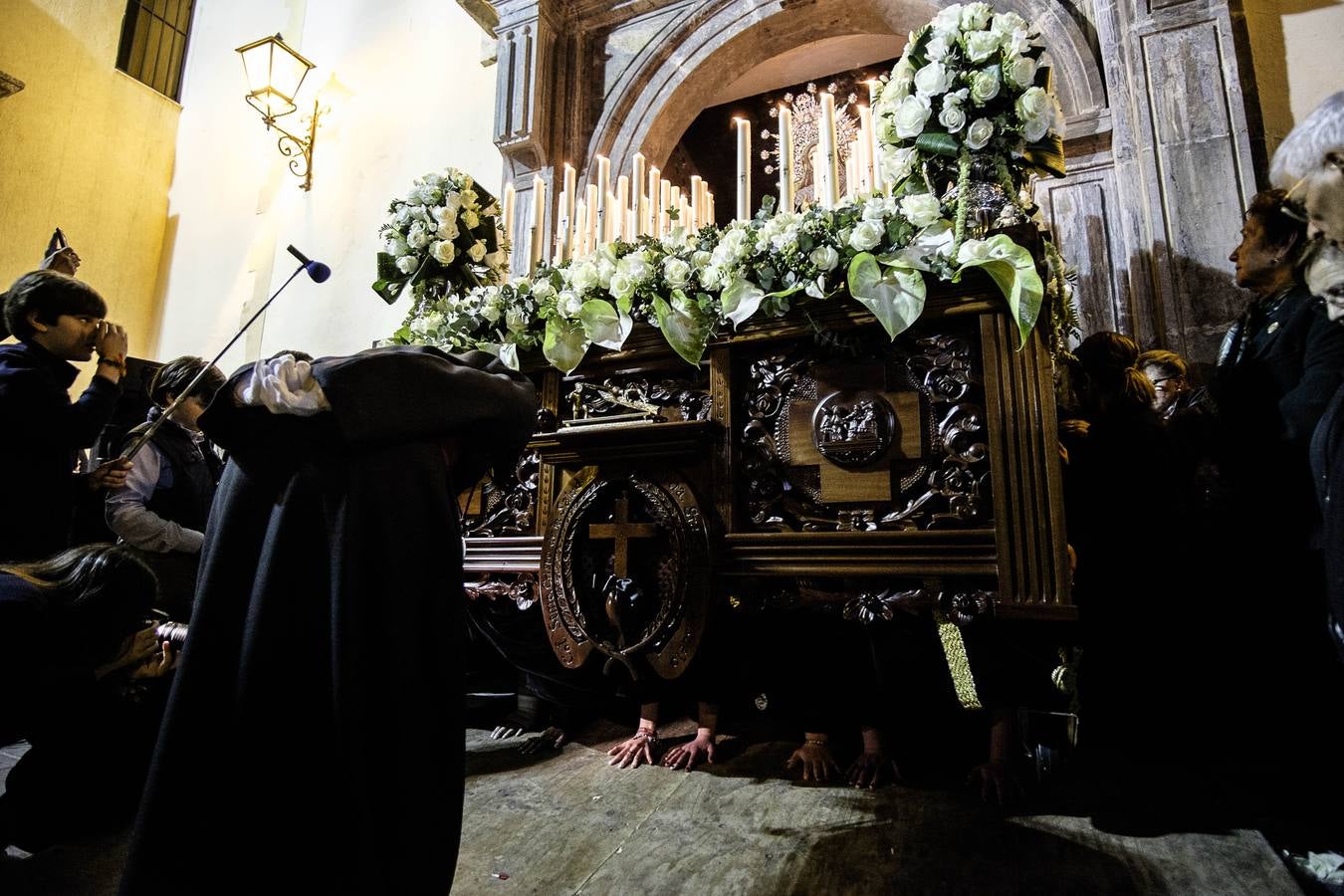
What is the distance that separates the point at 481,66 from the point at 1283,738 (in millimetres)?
5492

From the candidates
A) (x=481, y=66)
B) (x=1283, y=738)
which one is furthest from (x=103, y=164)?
(x=1283, y=738)

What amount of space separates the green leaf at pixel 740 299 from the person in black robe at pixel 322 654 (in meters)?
→ 0.98

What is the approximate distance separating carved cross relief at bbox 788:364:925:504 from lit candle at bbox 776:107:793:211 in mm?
713

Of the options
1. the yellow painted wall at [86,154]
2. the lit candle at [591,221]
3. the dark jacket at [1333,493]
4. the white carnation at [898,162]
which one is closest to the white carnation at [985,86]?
the white carnation at [898,162]

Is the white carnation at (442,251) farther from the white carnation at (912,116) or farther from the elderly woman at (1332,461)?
the elderly woman at (1332,461)

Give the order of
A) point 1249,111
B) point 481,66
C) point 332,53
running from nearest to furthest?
1. point 1249,111
2. point 481,66
3. point 332,53

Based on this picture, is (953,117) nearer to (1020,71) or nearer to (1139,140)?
(1020,71)

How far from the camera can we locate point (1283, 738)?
2.20 meters

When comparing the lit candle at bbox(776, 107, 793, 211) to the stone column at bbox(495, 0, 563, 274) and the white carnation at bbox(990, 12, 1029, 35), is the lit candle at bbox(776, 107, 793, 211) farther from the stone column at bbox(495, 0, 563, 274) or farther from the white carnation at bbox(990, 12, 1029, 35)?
the stone column at bbox(495, 0, 563, 274)

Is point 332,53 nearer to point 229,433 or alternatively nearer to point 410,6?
point 410,6

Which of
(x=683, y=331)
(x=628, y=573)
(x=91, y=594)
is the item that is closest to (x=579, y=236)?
(x=683, y=331)

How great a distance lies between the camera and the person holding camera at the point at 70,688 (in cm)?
149

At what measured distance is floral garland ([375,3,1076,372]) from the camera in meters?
1.90

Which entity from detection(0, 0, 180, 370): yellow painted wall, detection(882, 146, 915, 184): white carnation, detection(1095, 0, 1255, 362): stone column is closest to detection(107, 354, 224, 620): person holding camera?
detection(882, 146, 915, 184): white carnation
